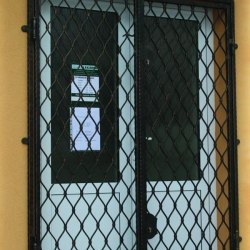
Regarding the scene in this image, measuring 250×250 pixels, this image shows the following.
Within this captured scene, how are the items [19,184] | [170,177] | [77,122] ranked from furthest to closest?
1. [170,177]
2. [77,122]
3. [19,184]

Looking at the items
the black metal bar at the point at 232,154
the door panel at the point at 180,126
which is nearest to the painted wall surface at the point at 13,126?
the door panel at the point at 180,126

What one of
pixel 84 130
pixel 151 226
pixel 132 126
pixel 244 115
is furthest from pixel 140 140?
pixel 244 115

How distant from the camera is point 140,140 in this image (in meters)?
3.74

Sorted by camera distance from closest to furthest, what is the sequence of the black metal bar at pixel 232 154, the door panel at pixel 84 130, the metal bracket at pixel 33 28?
the metal bracket at pixel 33 28 → the door panel at pixel 84 130 → the black metal bar at pixel 232 154

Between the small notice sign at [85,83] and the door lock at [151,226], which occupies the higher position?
the small notice sign at [85,83]

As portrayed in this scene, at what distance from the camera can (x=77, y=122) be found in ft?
12.0

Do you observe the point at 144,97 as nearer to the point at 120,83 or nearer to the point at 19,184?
the point at 120,83

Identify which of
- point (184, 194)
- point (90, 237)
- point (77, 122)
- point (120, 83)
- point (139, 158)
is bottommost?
point (90, 237)

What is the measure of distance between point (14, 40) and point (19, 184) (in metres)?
0.93

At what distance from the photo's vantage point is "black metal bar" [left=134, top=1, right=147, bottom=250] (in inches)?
147

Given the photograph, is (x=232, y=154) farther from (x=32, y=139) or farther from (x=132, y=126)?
(x=32, y=139)

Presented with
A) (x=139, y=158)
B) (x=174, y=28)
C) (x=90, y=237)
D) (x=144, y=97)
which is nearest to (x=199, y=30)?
(x=174, y=28)

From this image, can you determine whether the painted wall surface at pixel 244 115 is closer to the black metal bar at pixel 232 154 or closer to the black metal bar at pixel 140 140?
the black metal bar at pixel 232 154

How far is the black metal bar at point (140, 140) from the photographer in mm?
3723
